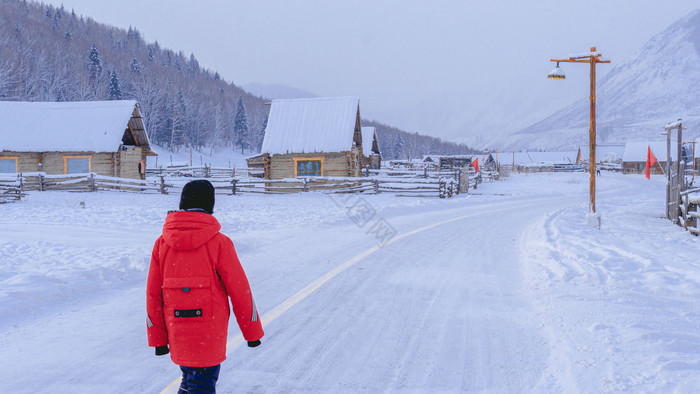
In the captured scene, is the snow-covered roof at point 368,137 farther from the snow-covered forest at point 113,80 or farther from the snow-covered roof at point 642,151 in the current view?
the snow-covered roof at point 642,151

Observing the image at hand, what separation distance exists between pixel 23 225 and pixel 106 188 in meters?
15.7

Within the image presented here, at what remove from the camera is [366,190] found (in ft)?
97.8

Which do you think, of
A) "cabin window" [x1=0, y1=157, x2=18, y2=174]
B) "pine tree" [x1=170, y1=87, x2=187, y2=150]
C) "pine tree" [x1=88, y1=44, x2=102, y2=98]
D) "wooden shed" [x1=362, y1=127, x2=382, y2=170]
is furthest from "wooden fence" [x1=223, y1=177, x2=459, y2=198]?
"pine tree" [x1=88, y1=44, x2=102, y2=98]

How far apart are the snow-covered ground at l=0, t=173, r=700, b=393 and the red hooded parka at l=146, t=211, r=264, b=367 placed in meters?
0.97

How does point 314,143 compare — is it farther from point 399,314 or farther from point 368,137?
point 399,314

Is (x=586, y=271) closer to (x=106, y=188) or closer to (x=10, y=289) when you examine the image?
(x=10, y=289)

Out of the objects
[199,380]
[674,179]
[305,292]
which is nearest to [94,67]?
[674,179]

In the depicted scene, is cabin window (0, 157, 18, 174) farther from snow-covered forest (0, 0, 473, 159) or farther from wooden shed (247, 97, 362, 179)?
snow-covered forest (0, 0, 473, 159)

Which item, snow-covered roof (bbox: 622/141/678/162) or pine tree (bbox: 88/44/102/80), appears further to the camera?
pine tree (bbox: 88/44/102/80)

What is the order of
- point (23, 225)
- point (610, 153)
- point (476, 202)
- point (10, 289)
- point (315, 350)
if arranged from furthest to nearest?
point (610, 153), point (476, 202), point (23, 225), point (10, 289), point (315, 350)

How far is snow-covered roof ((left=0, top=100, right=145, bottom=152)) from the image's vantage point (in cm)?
3083

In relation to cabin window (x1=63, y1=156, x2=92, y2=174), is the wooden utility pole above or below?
below

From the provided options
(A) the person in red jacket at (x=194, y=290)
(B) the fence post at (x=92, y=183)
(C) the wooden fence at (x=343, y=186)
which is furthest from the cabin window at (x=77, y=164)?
(A) the person in red jacket at (x=194, y=290)

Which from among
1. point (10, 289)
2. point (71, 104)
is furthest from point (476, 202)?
point (71, 104)
